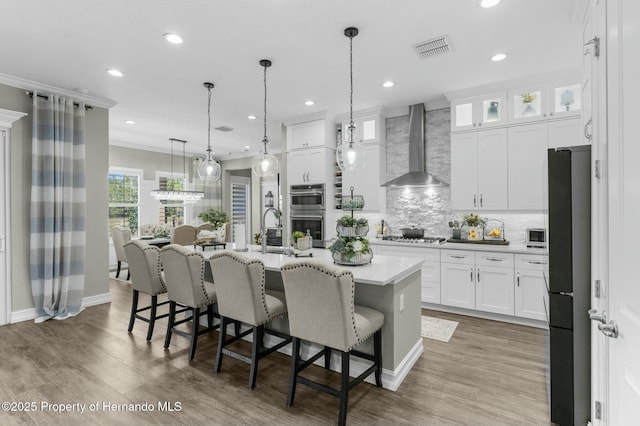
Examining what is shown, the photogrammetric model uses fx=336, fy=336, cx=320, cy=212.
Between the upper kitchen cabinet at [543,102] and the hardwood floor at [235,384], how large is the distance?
2.50 metres

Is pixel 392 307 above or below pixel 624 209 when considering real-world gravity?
below

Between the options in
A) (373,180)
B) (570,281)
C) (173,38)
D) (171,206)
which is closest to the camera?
(570,281)

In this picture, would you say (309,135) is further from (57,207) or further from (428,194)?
(57,207)

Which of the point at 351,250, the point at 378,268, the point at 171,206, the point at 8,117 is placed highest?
the point at 8,117

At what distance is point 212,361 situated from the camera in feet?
9.89

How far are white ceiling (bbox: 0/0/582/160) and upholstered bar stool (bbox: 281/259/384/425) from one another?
2.02 m

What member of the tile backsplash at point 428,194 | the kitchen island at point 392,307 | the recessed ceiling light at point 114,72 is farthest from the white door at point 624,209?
the recessed ceiling light at point 114,72

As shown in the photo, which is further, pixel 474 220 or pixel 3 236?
pixel 474 220

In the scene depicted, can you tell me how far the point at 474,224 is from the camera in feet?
14.8

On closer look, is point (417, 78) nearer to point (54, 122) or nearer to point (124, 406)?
point (124, 406)

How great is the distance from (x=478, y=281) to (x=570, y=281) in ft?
7.45

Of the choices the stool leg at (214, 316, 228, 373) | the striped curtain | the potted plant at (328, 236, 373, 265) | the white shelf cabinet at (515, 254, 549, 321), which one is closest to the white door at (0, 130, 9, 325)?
the striped curtain

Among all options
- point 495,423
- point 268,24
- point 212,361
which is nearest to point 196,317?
point 212,361

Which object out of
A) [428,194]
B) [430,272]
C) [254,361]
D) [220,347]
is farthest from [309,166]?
[254,361]
